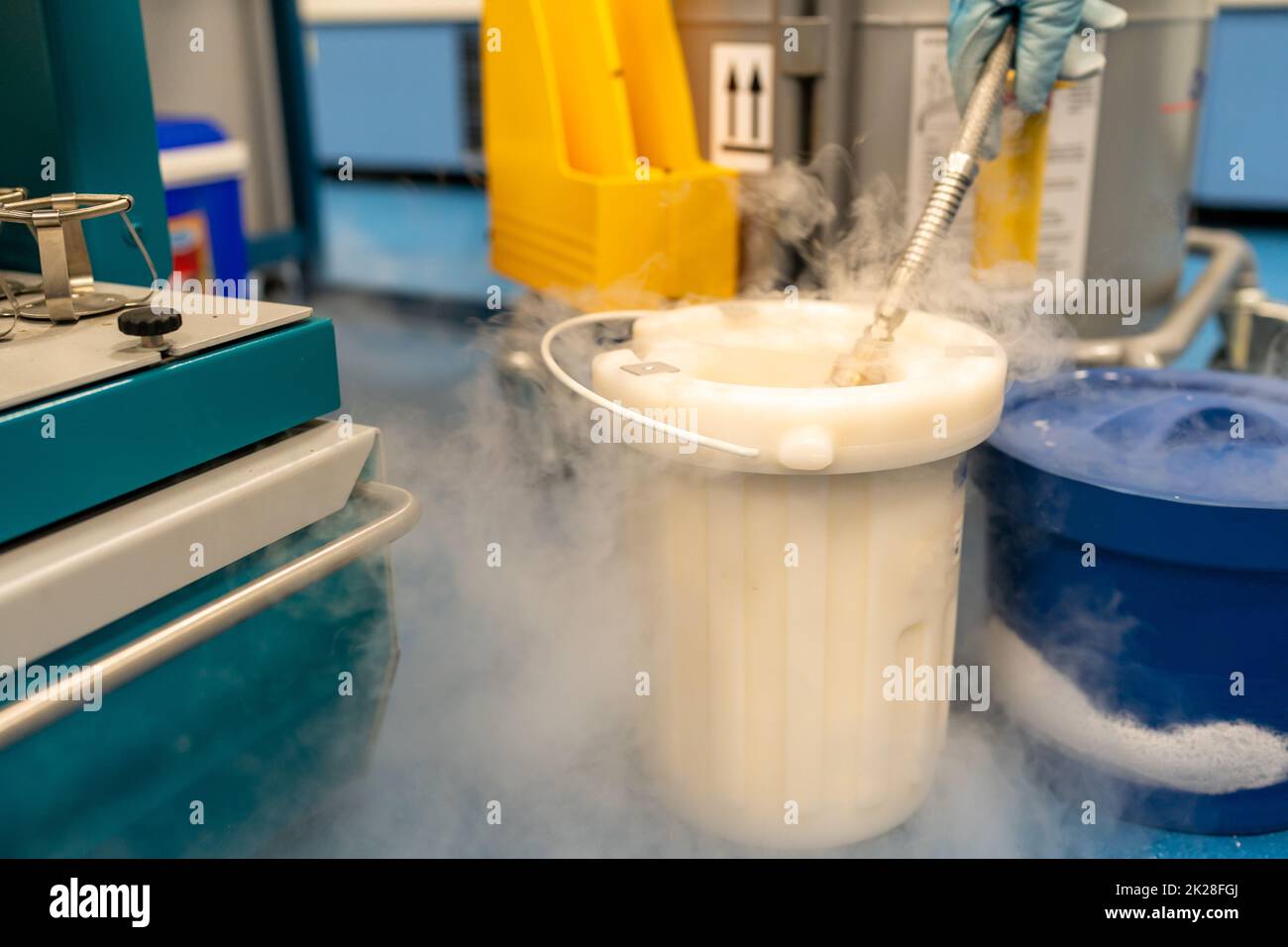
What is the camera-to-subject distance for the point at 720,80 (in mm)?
1702

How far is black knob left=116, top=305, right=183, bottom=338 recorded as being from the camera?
0.86 metres

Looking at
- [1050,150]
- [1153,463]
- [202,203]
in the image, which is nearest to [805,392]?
[1153,463]

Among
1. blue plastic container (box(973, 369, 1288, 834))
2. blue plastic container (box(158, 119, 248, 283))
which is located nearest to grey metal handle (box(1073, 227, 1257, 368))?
blue plastic container (box(973, 369, 1288, 834))

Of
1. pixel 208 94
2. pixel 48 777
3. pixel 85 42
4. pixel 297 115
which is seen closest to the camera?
pixel 48 777

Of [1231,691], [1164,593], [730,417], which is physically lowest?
[1231,691]

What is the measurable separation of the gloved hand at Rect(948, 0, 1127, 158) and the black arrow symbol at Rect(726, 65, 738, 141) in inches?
17.1

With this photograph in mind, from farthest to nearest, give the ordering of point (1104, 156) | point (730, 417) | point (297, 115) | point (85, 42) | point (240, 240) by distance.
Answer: point (297, 115) → point (240, 240) → point (1104, 156) → point (85, 42) → point (730, 417)

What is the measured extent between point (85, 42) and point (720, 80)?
37.2 inches

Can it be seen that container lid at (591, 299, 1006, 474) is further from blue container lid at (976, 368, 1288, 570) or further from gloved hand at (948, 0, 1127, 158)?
gloved hand at (948, 0, 1127, 158)

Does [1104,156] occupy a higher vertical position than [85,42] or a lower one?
lower

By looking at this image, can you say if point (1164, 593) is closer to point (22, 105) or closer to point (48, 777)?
point (48, 777)

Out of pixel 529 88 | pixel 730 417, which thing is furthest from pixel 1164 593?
pixel 529 88

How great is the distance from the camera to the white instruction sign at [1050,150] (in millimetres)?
1499

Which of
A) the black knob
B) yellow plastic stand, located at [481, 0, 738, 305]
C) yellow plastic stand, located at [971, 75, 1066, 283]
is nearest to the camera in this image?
the black knob
